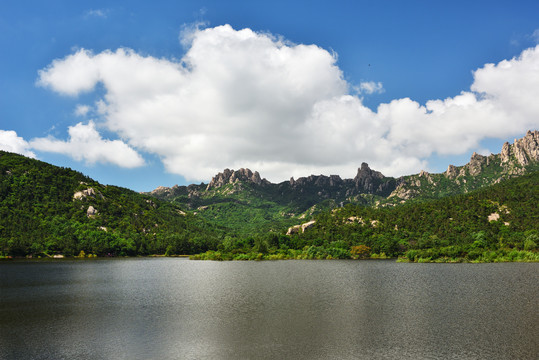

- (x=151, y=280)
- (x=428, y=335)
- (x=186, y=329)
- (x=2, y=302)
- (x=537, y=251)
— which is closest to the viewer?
(x=428, y=335)

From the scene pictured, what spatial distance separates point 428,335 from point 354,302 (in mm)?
20153

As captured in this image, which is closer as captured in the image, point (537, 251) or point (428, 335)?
point (428, 335)

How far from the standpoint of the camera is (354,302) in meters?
57.3

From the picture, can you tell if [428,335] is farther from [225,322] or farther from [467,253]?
[467,253]

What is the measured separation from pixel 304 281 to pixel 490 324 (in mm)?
49647

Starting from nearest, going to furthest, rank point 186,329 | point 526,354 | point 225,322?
point 526,354
point 186,329
point 225,322

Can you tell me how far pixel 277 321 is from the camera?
147ft

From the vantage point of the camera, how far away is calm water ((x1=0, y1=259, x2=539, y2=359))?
33.0 meters

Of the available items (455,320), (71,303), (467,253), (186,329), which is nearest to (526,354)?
(455,320)

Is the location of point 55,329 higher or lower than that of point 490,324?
lower

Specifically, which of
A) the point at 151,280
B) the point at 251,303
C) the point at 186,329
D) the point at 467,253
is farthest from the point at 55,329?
the point at 467,253

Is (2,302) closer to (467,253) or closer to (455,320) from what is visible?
(455,320)

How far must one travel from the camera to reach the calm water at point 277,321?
3303 cm

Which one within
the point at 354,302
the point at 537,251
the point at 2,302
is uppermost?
the point at 537,251
